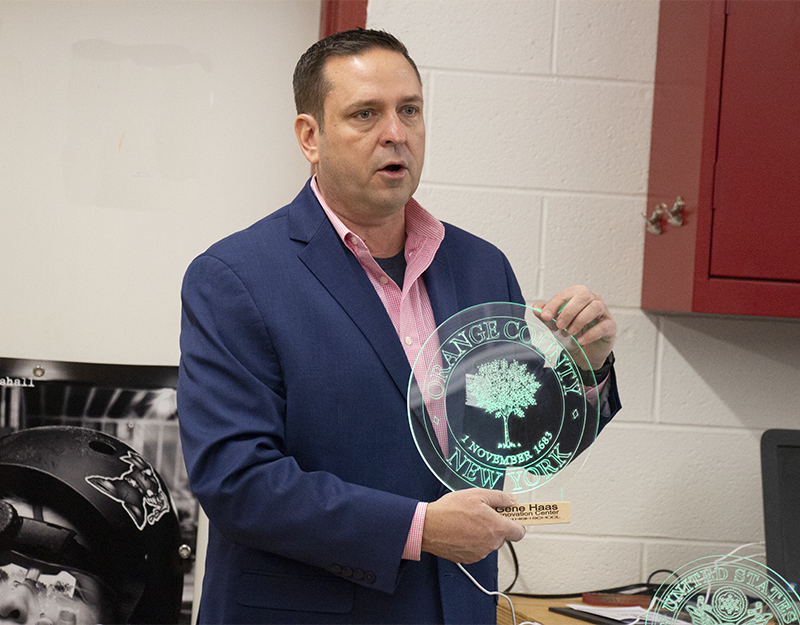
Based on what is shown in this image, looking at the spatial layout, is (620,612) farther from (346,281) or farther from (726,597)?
(346,281)

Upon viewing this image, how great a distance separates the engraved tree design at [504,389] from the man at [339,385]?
0.09 metres

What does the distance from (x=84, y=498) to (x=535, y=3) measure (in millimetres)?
1386

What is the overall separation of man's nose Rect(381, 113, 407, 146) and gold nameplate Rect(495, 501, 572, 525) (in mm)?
512

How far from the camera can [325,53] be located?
3.94 feet

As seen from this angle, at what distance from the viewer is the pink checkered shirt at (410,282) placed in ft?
3.68

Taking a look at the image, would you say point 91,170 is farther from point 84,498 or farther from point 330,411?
point 330,411

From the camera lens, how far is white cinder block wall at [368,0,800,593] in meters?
1.72

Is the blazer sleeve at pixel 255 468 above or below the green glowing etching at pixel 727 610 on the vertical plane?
above

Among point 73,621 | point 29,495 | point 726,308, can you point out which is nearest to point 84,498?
point 29,495

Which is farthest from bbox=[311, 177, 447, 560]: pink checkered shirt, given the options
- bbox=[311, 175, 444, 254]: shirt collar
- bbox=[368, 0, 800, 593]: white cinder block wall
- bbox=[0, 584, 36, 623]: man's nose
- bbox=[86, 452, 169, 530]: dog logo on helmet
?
bbox=[0, 584, 36, 623]: man's nose

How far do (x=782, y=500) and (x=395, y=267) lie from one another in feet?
2.60

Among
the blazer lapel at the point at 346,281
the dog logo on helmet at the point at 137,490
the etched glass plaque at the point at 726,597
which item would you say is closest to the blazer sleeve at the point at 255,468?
the blazer lapel at the point at 346,281

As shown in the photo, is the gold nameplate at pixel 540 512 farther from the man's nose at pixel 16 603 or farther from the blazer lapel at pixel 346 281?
the man's nose at pixel 16 603

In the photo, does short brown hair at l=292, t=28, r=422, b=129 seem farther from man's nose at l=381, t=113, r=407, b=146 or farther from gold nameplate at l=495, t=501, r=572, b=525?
gold nameplate at l=495, t=501, r=572, b=525
